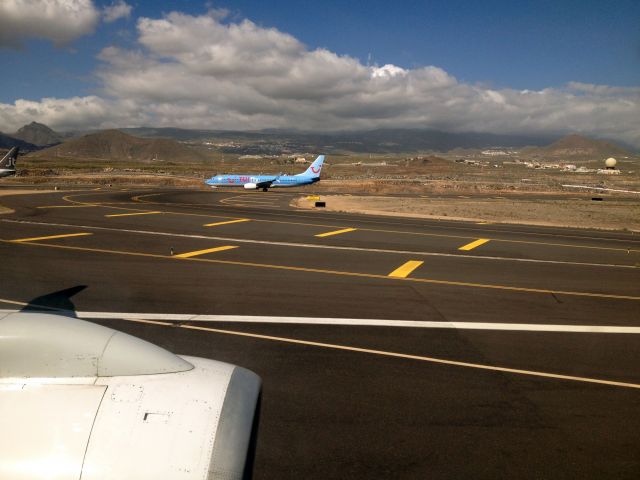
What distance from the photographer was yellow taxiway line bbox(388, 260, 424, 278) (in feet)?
54.6

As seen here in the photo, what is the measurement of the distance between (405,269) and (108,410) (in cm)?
1490

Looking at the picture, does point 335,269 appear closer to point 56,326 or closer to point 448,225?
point 56,326

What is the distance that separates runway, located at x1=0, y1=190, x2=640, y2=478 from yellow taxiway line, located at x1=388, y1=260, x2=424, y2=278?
110 mm

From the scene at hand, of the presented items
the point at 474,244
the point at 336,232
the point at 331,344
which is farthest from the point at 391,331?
the point at 336,232

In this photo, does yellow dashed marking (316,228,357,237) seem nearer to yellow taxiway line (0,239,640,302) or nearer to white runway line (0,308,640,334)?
yellow taxiway line (0,239,640,302)

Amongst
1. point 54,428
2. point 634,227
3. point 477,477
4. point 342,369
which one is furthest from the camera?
point 634,227

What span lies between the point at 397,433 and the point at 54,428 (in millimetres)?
4450

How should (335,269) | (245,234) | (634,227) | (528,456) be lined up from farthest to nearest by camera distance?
1. (634,227)
2. (245,234)
3. (335,269)
4. (528,456)

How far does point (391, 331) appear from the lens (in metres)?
10.8

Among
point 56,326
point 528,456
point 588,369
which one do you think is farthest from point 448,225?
point 56,326

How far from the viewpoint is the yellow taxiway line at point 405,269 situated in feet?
54.6

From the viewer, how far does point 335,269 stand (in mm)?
17234

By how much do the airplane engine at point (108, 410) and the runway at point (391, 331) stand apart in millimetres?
2350

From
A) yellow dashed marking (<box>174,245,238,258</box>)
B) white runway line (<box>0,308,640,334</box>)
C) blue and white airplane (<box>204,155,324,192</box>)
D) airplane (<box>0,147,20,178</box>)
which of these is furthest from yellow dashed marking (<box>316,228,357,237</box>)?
airplane (<box>0,147,20,178</box>)
